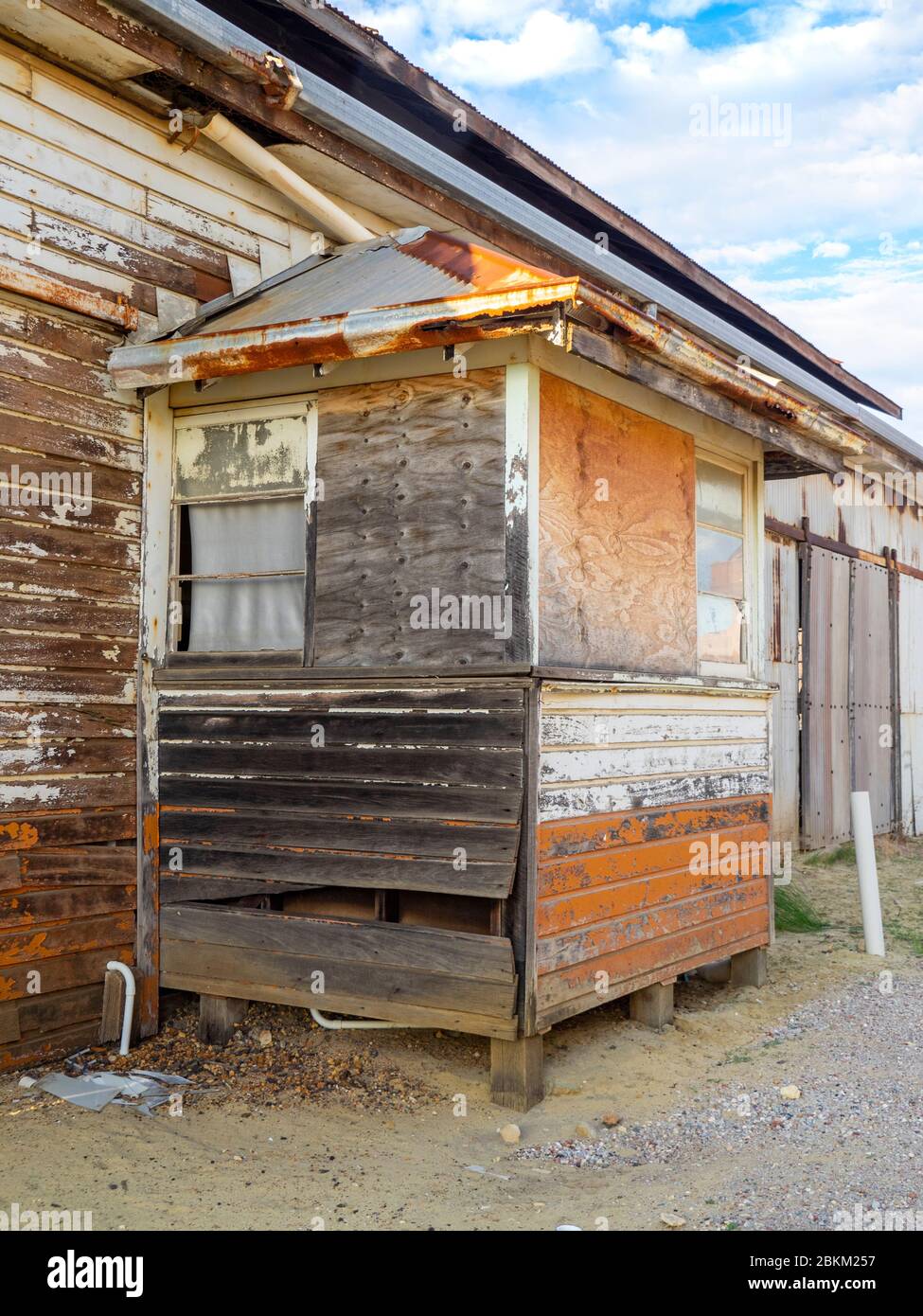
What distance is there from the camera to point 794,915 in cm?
875

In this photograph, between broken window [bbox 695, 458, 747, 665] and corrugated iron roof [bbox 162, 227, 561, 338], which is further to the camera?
broken window [bbox 695, 458, 747, 665]

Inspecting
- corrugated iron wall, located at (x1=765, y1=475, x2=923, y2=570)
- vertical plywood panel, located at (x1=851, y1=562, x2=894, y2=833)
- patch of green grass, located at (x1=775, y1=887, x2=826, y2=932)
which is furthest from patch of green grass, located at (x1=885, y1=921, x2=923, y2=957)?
corrugated iron wall, located at (x1=765, y1=475, x2=923, y2=570)

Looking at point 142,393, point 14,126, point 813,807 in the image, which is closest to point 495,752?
point 142,393

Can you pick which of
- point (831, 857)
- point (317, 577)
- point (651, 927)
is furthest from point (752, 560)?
point (831, 857)

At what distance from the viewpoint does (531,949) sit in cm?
474

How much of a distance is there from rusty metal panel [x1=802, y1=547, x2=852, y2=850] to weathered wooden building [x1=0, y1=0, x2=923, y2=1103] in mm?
4920

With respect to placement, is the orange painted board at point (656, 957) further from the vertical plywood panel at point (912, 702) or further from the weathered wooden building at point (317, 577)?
the vertical plywood panel at point (912, 702)

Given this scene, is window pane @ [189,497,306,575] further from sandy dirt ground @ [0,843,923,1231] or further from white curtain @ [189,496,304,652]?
sandy dirt ground @ [0,843,923,1231]

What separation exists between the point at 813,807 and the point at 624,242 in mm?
5446

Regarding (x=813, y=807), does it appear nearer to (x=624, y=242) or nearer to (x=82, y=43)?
(x=624, y=242)

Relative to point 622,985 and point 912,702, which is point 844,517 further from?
point 622,985

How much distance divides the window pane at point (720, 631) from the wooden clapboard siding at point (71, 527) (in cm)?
235

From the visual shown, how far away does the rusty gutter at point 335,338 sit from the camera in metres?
4.39

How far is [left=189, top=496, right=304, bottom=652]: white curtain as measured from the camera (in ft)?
18.0
